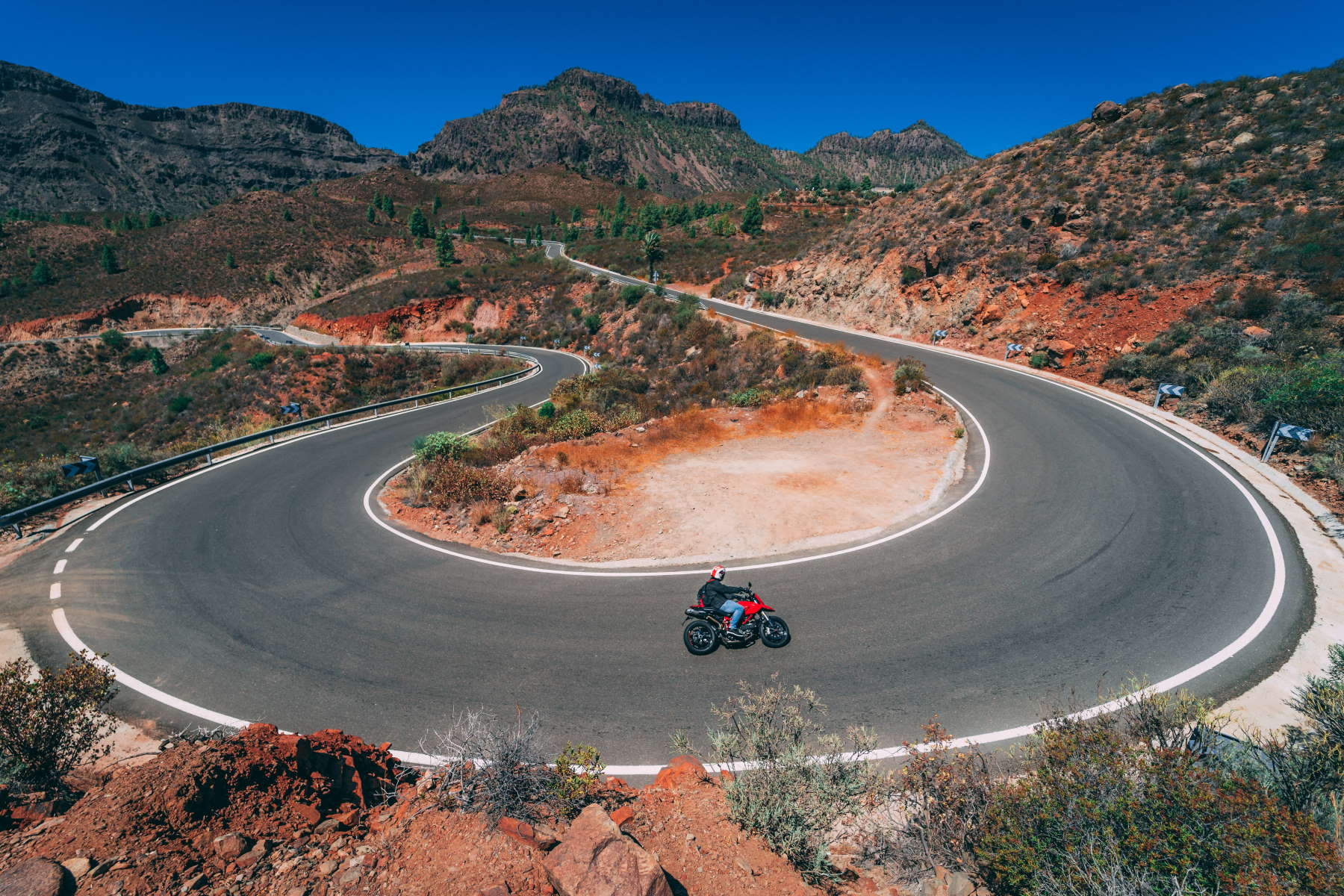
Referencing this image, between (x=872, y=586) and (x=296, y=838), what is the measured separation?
26.4ft

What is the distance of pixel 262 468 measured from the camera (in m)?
16.6

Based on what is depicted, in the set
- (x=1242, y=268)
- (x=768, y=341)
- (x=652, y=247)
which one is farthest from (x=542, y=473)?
(x=652, y=247)

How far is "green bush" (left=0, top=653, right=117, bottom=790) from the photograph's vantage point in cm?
446

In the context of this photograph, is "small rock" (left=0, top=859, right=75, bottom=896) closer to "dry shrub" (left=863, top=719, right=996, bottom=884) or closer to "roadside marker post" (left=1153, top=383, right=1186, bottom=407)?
"dry shrub" (left=863, top=719, right=996, bottom=884)

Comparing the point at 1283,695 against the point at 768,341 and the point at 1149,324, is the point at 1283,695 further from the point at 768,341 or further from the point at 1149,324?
the point at 1149,324

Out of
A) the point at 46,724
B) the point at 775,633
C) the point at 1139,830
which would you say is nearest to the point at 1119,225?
the point at 775,633

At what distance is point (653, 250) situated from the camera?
59.8 metres

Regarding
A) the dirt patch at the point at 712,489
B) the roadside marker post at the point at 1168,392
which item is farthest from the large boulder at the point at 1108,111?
the dirt patch at the point at 712,489

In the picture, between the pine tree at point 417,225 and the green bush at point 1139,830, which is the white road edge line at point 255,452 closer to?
the green bush at point 1139,830

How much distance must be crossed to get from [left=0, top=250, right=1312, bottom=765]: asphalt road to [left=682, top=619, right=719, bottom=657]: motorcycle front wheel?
6.4 inches

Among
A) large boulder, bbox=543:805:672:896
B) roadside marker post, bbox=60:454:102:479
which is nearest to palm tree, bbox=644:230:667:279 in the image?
roadside marker post, bbox=60:454:102:479

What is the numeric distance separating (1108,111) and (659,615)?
165ft

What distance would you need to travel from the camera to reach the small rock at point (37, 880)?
3.00m

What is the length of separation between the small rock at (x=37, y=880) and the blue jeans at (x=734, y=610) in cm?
619
